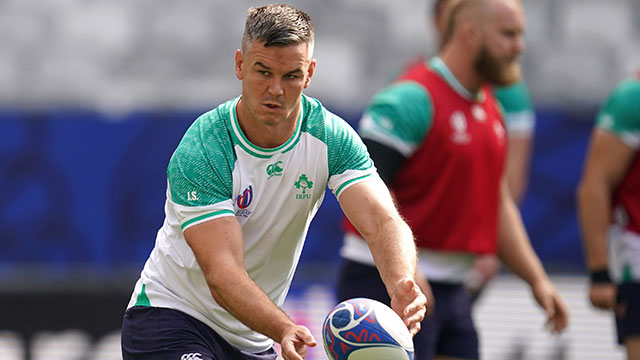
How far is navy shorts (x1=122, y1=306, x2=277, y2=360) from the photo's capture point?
3725 mm

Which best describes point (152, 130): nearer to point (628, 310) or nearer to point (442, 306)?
point (442, 306)

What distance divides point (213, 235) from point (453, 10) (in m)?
2.51

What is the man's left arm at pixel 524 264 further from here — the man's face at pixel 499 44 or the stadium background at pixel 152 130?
the stadium background at pixel 152 130

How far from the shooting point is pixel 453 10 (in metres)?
5.45

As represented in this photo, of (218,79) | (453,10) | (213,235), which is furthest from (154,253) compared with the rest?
(218,79)

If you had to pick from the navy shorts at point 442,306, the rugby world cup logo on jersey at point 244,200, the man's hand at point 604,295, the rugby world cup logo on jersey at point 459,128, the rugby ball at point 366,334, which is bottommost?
the man's hand at point 604,295

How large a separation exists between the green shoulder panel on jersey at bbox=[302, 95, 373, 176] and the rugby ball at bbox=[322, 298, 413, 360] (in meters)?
0.63

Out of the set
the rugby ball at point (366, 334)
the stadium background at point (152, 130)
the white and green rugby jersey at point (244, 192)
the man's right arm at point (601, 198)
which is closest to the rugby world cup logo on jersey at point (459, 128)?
the man's right arm at point (601, 198)

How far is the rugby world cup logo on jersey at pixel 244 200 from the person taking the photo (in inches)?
146

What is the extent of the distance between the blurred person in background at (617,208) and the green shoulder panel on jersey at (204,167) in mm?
2566

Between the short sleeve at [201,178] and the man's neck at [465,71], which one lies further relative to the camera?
the man's neck at [465,71]

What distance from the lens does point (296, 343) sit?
3080mm

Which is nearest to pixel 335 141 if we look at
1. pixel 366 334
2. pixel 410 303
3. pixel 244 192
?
pixel 244 192

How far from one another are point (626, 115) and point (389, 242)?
2364 millimetres
